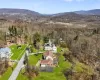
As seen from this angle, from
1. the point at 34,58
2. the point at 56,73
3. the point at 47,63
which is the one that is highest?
the point at 47,63

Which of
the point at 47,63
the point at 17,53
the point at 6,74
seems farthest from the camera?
the point at 17,53

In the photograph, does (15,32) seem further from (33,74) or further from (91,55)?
(33,74)

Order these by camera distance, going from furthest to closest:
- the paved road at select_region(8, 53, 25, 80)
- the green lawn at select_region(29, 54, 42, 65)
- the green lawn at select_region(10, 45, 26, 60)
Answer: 1. the green lawn at select_region(10, 45, 26, 60)
2. the green lawn at select_region(29, 54, 42, 65)
3. the paved road at select_region(8, 53, 25, 80)

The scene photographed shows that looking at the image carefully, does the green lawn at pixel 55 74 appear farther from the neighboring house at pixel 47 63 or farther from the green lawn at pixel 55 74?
the neighboring house at pixel 47 63

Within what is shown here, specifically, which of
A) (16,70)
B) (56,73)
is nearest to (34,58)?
(16,70)

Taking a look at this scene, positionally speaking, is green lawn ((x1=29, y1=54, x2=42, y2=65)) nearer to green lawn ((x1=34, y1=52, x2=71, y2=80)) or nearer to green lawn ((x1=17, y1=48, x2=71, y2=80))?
green lawn ((x1=17, y1=48, x2=71, y2=80))

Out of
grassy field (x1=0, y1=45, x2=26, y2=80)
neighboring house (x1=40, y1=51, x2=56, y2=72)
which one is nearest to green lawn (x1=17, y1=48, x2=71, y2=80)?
neighboring house (x1=40, y1=51, x2=56, y2=72)

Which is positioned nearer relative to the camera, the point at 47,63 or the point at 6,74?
the point at 6,74

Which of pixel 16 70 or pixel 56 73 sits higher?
pixel 16 70

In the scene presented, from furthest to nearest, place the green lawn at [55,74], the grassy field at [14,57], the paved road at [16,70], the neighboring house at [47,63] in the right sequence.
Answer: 1. the neighboring house at [47,63]
2. the green lawn at [55,74]
3. the grassy field at [14,57]
4. the paved road at [16,70]

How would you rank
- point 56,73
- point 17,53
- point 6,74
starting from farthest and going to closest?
point 17,53 < point 56,73 < point 6,74

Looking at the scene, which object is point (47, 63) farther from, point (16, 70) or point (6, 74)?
point (6, 74)

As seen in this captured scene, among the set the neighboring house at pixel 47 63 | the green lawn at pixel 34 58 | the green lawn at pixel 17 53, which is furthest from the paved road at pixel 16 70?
the neighboring house at pixel 47 63
